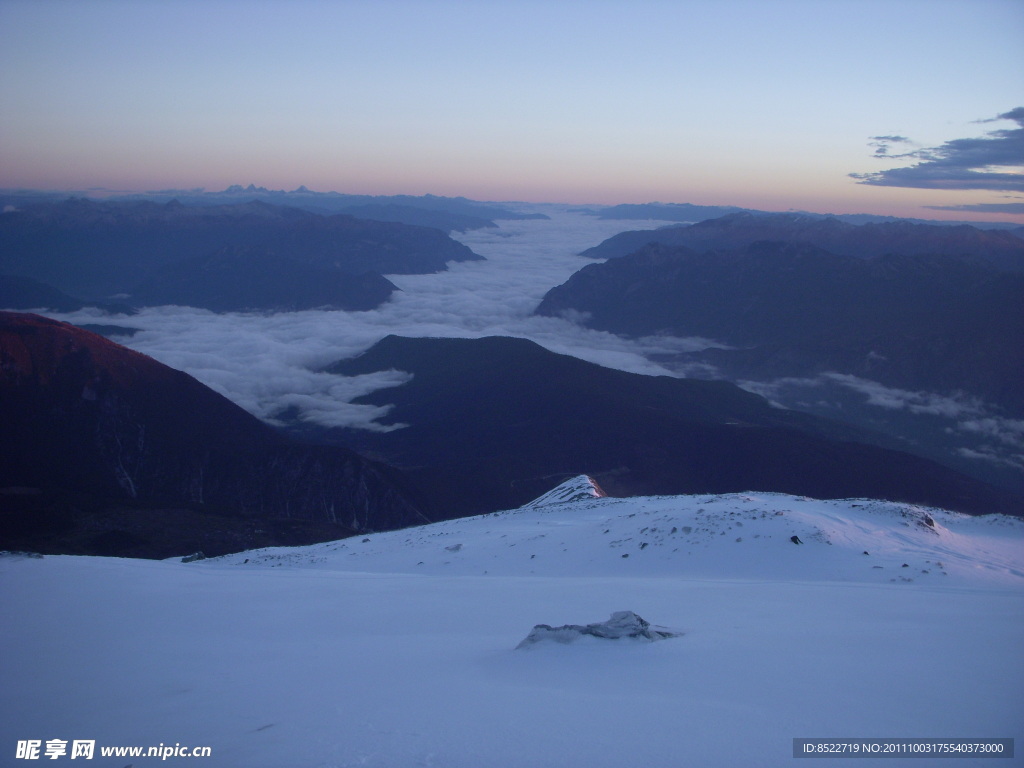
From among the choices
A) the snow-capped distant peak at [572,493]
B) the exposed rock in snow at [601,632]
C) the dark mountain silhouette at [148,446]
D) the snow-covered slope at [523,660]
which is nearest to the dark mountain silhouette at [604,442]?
the dark mountain silhouette at [148,446]

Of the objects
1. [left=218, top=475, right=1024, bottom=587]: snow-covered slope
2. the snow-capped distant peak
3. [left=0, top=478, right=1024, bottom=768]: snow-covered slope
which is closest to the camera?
[left=0, top=478, right=1024, bottom=768]: snow-covered slope

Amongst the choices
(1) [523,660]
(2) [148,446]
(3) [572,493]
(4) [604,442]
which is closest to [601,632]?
(1) [523,660]

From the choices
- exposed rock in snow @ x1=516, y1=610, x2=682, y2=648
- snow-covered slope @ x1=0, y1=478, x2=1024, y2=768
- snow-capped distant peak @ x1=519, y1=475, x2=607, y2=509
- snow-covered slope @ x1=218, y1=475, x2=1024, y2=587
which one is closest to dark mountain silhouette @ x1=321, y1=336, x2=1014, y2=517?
snow-capped distant peak @ x1=519, y1=475, x2=607, y2=509

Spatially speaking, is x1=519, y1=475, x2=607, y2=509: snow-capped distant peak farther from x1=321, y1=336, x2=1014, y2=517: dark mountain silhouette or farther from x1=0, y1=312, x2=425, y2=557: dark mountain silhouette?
x1=321, y1=336, x2=1014, y2=517: dark mountain silhouette

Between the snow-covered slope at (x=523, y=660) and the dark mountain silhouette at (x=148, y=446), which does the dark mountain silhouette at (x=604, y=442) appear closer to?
the dark mountain silhouette at (x=148, y=446)

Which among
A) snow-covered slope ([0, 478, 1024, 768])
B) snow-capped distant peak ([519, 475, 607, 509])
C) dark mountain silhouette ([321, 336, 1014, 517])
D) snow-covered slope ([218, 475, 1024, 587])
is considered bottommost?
dark mountain silhouette ([321, 336, 1014, 517])

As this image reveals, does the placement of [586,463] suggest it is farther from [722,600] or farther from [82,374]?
[722,600]
